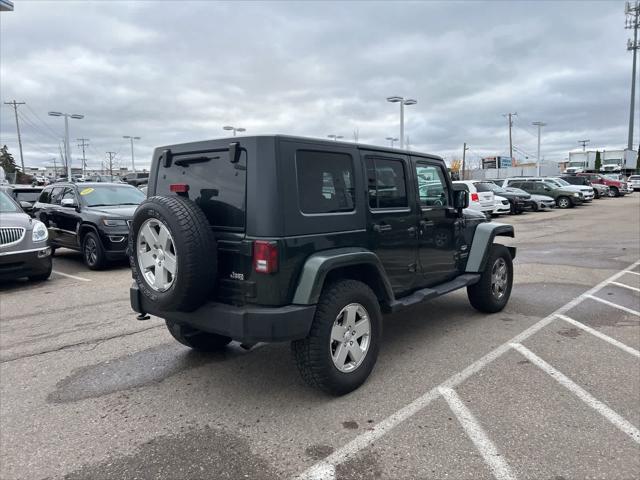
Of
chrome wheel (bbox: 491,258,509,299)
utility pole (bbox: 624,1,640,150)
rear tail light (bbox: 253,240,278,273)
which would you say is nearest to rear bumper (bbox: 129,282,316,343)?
rear tail light (bbox: 253,240,278,273)

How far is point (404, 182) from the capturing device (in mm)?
4688

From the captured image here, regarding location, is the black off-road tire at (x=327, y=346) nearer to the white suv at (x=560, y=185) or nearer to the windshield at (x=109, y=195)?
the windshield at (x=109, y=195)

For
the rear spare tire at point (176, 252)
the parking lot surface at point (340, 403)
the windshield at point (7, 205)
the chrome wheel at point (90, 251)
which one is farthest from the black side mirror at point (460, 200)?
the windshield at point (7, 205)

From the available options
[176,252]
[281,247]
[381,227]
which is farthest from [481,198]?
[176,252]

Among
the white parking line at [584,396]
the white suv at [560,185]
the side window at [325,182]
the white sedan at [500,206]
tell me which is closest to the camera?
the white parking line at [584,396]

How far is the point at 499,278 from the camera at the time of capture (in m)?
6.05

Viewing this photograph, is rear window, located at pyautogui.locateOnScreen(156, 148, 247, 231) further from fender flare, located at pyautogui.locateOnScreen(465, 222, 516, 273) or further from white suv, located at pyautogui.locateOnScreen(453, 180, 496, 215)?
white suv, located at pyautogui.locateOnScreen(453, 180, 496, 215)

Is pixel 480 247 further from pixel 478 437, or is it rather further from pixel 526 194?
pixel 526 194

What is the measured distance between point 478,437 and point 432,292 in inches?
71.8

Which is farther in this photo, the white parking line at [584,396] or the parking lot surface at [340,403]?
the white parking line at [584,396]

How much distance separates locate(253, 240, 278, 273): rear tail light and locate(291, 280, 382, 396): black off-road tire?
0.49m

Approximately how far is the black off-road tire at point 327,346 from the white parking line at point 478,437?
706mm

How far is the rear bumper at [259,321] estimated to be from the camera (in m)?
3.31

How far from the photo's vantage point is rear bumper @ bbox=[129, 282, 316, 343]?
331 centimetres
